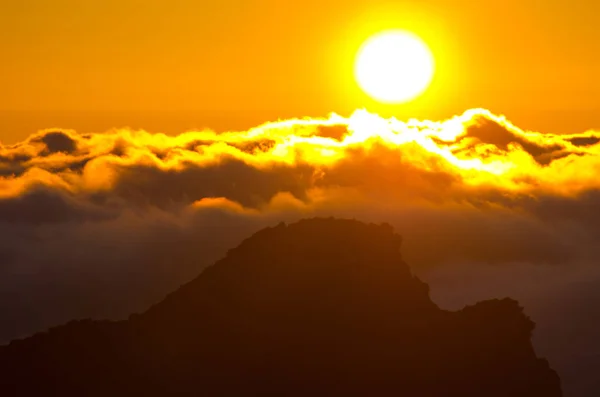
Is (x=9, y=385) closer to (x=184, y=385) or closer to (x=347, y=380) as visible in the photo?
(x=184, y=385)

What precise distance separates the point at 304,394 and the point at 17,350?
46363 mm

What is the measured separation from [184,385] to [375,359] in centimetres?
3058

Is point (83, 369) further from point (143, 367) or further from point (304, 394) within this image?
point (304, 394)

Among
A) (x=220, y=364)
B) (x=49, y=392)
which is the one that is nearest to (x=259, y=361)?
(x=220, y=364)

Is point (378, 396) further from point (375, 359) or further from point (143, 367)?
point (143, 367)

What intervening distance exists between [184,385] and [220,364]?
350 inches

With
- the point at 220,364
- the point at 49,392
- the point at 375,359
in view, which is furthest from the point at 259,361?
the point at 49,392

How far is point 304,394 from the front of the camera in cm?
18962

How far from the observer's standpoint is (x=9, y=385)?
194m

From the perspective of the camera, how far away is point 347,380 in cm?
19475

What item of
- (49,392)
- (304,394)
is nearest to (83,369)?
(49,392)

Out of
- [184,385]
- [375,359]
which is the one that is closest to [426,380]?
Result: [375,359]

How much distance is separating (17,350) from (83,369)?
430 inches

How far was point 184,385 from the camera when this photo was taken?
191375 mm
